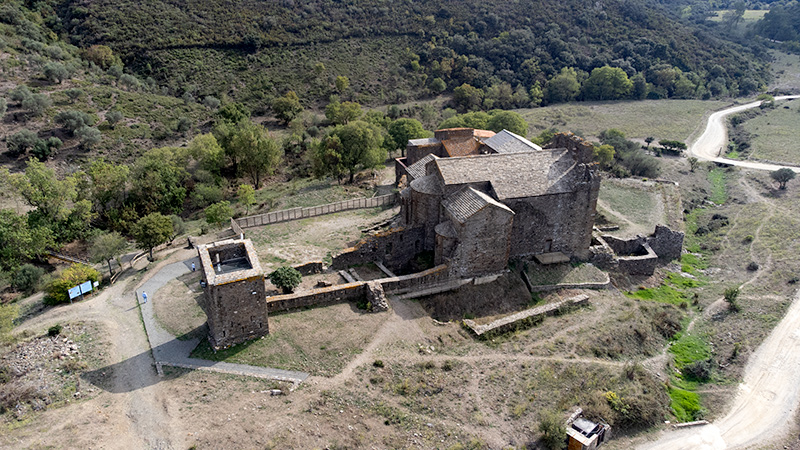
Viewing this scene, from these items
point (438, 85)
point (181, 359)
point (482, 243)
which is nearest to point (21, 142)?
point (181, 359)

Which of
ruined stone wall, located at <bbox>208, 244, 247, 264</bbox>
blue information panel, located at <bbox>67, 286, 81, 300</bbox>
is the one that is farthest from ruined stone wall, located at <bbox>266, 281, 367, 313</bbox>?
blue information panel, located at <bbox>67, 286, 81, 300</bbox>

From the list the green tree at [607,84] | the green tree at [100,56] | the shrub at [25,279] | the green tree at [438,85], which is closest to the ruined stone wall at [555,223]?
the shrub at [25,279]

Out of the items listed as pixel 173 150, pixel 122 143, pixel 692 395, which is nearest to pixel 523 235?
pixel 692 395

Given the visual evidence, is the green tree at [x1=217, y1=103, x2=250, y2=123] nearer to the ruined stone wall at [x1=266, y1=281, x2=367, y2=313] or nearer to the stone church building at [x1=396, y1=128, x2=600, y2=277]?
the stone church building at [x1=396, y1=128, x2=600, y2=277]

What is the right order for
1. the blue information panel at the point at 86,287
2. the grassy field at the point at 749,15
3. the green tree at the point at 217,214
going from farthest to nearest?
the grassy field at the point at 749,15, the green tree at the point at 217,214, the blue information panel at the point at 86,287

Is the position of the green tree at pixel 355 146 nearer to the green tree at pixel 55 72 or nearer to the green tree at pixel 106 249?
the green tree at pixel 106 249

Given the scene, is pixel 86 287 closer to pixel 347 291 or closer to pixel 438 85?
pixel 347 291

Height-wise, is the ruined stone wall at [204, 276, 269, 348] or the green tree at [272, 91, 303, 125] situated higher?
the green tree at [272, 91, 303, 125]

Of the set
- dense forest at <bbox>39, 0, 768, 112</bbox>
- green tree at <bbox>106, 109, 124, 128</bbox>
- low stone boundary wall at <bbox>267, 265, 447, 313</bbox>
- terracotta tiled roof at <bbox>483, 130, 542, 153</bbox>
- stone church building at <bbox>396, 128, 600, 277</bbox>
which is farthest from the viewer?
dense forest at <bbox>39, 0, 768, 112</bbox>
